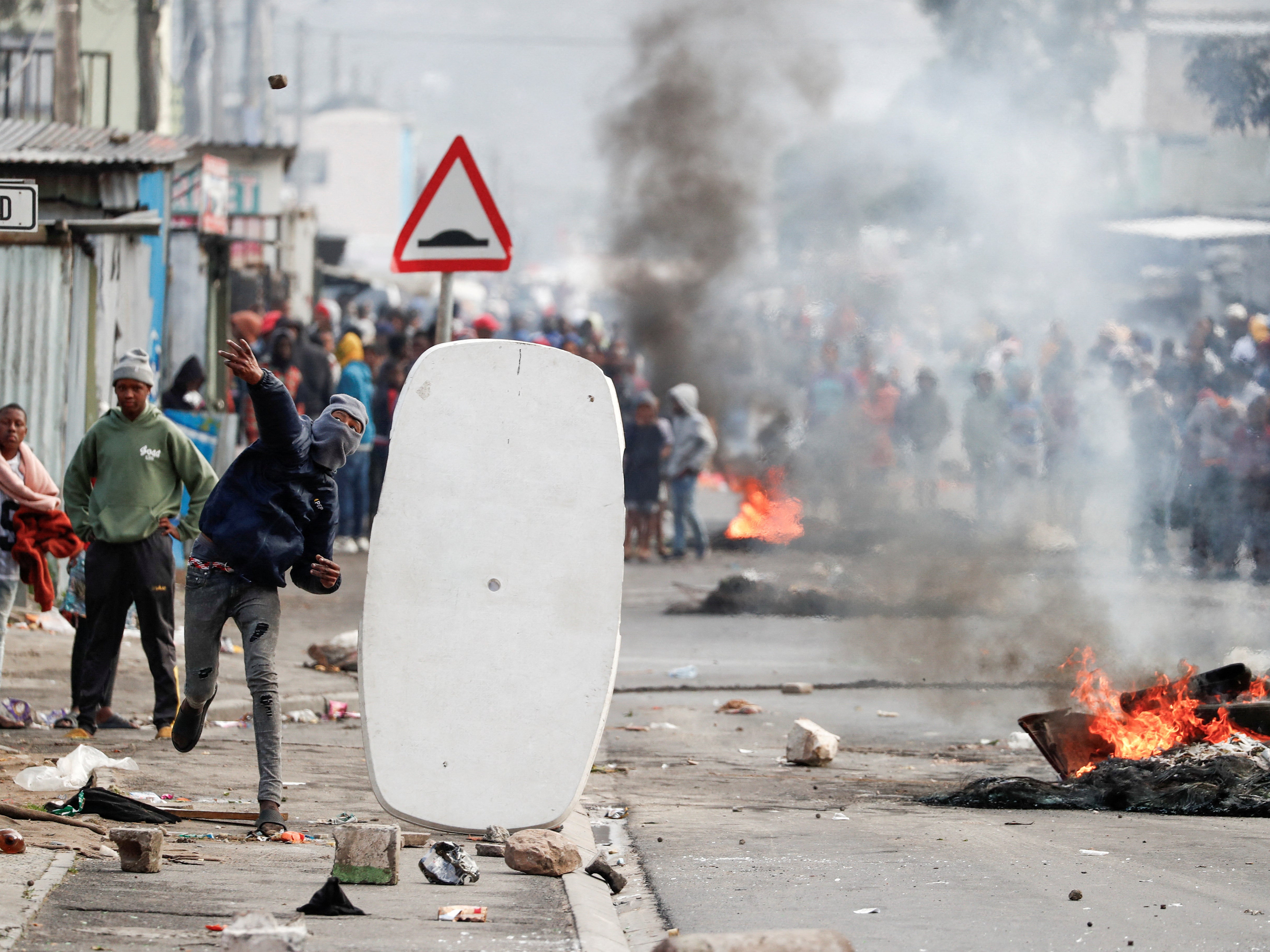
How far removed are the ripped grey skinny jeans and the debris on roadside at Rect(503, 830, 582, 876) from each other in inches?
40.8

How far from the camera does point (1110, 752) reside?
7.36 meters

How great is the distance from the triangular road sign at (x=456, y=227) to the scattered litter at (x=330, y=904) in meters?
3.71

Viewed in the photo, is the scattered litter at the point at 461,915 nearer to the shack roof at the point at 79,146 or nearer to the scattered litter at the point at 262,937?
the scattered litter at the point at 262,937

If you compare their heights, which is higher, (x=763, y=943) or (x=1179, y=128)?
(x=1179, y=128)

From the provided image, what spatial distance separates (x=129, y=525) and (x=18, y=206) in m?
2.12

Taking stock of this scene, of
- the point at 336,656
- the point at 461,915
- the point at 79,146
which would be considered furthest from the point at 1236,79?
the point at 461,915

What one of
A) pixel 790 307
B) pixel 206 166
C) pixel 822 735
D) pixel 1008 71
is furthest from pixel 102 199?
pixel 1008 71

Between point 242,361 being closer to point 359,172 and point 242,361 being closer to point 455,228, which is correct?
point 455,228

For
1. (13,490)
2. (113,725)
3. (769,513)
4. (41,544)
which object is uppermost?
(13,490)

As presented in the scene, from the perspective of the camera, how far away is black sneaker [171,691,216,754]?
640 centimetres

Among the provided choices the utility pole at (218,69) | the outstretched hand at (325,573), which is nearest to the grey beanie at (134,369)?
the outstretched hand at (325,573)

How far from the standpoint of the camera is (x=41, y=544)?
8.09 m

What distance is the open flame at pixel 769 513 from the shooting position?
18375 millimetres

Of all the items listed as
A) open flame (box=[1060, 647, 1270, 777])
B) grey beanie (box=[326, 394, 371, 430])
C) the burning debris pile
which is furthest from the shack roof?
open flame (box=[1060, 647, 1270, 777])
